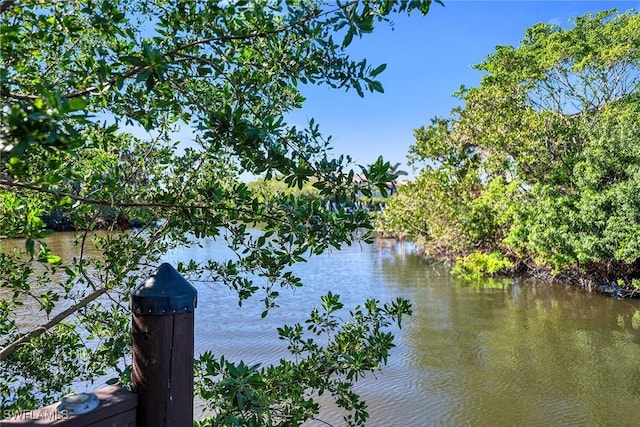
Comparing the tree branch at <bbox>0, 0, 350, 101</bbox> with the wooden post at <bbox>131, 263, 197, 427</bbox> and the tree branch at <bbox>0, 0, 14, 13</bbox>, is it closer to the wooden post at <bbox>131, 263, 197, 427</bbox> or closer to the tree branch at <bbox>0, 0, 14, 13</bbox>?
the tree branch at <bbox>0, 0, 14, 13</bbox>

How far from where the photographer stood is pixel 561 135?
41.1 feet

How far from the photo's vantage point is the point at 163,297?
118 cm

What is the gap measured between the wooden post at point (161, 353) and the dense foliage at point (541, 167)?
413 inches

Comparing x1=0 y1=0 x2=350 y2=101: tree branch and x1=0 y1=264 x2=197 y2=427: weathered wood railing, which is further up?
x1=0 y1=0 x2=350 y2=101: tree branch

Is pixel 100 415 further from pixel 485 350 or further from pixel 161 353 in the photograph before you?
pixel 485 350

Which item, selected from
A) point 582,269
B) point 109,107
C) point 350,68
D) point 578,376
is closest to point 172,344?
point 350,68

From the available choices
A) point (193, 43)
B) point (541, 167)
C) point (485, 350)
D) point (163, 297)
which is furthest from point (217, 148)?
point (541, 167)

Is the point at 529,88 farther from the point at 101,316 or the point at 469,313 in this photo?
the point at 101,316

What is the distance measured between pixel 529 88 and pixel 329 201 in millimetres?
14357

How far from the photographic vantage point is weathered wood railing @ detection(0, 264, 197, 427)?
3.84 feet

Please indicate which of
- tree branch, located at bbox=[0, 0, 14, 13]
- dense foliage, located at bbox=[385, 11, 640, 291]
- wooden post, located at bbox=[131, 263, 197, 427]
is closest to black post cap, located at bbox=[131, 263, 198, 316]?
wooden post, located at bbox=[131, 263, 197, 427]

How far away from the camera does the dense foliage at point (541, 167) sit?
10344mm

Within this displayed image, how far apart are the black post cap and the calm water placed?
12.2ft

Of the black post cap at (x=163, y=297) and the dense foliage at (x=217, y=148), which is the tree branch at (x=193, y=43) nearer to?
the dense foliage at (x=217, y=148)
